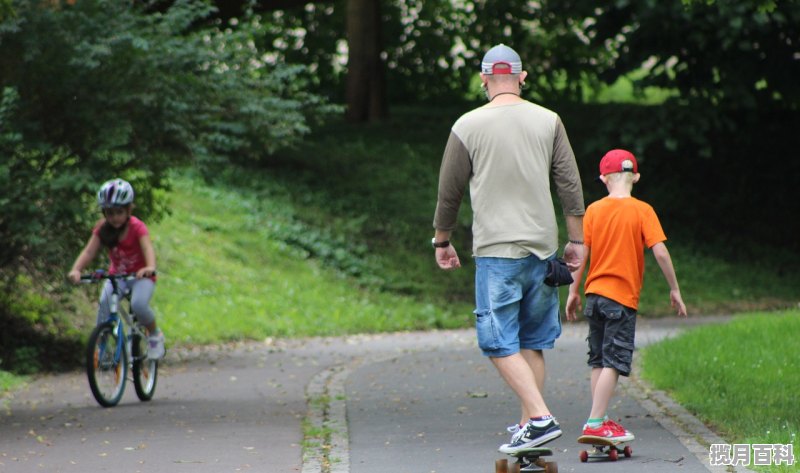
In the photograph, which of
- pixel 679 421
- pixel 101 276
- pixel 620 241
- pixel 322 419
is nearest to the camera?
pixel 620 241

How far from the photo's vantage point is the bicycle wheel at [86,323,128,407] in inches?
413

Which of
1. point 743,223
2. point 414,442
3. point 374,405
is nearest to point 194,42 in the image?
point 374,405

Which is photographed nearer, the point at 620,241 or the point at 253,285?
the point at 620,241

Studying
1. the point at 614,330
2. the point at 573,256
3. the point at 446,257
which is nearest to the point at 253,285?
the point at 614,330

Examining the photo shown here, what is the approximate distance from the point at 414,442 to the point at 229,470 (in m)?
1.34

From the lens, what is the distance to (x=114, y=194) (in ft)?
36.0

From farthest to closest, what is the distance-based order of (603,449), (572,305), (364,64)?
(364,64)
(572,305)
(603,449)

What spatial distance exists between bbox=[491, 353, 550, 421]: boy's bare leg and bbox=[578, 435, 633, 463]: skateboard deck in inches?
22.1

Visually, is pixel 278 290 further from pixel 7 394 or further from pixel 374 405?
pixel 374 405

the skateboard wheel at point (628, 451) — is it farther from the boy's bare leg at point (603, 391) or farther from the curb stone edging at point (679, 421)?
the curb stone edging at point (679, 421)

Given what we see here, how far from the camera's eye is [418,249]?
912 inches

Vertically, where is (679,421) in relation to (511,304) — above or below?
below

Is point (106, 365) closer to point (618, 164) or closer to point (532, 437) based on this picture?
point (618, 164)

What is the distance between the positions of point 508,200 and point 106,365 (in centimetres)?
487
